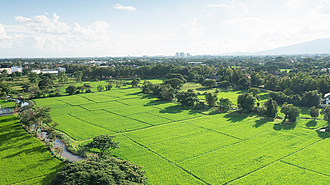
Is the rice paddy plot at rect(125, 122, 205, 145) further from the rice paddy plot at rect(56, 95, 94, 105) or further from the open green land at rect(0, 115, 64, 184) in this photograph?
the rice paddy plot at rect(56, 95, 94, 105)

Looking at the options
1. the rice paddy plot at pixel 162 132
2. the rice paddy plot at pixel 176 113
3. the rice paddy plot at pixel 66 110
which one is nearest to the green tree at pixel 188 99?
the rice paddy plot at pixel 176 113

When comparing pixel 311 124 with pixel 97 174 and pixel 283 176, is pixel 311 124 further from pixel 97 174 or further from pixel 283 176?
pixel 97 174

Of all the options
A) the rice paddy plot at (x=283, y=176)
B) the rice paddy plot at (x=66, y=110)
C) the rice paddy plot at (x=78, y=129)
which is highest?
the rice paddy plot at (x=66, y=110)

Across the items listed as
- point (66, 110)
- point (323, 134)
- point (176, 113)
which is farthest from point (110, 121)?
point (323, 134)

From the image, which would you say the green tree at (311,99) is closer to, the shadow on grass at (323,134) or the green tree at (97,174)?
the shadow on grass at (323,134)

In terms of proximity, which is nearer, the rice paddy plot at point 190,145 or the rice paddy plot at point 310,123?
the rice paddy plot at point 190,145
